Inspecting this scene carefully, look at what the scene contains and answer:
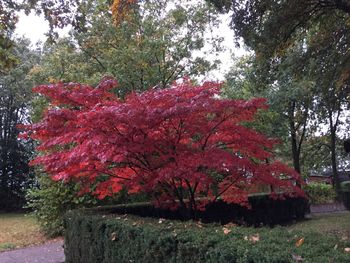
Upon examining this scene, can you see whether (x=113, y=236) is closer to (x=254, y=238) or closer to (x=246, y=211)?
(x=254, y=238)

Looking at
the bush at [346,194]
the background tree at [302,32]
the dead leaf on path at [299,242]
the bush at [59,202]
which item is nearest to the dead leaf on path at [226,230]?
the dead leaf on path at [299,242]

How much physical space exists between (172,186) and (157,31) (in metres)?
9.70

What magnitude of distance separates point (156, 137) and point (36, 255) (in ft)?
16.8

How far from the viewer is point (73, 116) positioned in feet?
23.7

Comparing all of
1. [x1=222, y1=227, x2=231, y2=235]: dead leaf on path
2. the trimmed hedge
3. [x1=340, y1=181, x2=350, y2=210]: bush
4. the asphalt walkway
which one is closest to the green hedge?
[x1=222, y1=227, x2=231, y2=235]: dead leaf on path

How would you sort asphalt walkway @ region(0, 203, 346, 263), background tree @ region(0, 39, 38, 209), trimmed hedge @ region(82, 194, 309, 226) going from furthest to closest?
background tree @ region(0, 39, 38, 209)
trimmed hedge @ region(82, 194, 309, 226)
asphalt walkway @ region(0, 203, 346, 263)

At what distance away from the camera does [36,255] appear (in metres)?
10.0

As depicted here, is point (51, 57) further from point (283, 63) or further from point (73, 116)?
point (73, 116)

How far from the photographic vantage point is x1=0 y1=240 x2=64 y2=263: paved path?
9370 mm

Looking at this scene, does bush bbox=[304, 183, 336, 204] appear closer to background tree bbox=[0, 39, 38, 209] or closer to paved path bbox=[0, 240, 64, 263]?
paved path bbox=[0, 240, 64, 263]

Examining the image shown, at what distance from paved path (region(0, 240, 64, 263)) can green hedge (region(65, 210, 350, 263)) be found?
2.38 metres

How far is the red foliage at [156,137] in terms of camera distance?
251 inches

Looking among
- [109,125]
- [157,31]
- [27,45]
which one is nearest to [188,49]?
[157,31]

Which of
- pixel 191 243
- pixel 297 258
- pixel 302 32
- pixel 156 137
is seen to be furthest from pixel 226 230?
pixel 302 32
